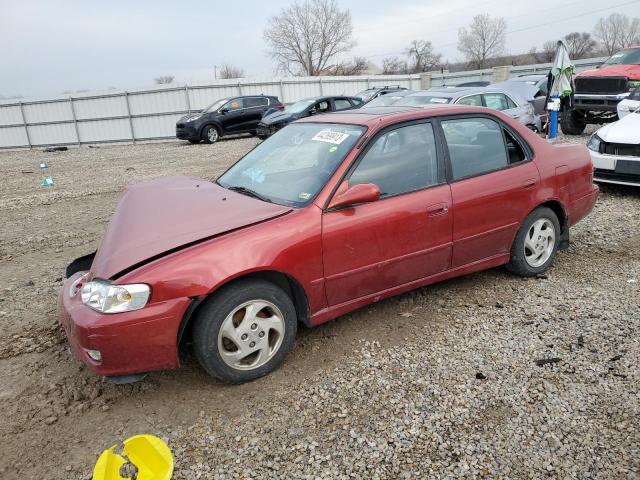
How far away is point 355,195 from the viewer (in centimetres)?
316

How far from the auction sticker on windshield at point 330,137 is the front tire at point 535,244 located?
5.85 feet

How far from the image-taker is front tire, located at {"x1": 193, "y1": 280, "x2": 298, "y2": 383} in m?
2.82

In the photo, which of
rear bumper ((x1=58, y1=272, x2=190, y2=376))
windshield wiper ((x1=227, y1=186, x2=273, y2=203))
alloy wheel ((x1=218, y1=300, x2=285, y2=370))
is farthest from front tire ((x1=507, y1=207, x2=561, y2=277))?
rear bumper ((x1=58, y1=272, x2=190, y2=376))

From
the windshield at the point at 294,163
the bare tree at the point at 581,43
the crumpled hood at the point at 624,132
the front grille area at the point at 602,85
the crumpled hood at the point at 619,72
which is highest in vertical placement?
the bare tree at the point at 581,43

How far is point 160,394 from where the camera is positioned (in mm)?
3002

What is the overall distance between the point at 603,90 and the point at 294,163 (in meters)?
12.0

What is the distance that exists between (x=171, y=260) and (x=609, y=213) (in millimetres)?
5894

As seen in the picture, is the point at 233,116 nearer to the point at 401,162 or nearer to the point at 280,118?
the point at 280,118

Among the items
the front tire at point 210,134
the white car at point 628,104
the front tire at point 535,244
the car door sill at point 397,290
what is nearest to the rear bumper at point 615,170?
the front tire at point 535,244

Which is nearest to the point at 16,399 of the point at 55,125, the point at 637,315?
the point at 637,315

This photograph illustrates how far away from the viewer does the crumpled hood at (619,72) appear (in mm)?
12492

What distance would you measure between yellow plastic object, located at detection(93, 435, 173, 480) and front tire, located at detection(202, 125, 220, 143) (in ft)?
56.8

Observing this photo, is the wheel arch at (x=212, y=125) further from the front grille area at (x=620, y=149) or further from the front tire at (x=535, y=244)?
the front tire at (x=535, y=244)

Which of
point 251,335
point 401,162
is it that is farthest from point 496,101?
point 251,335
